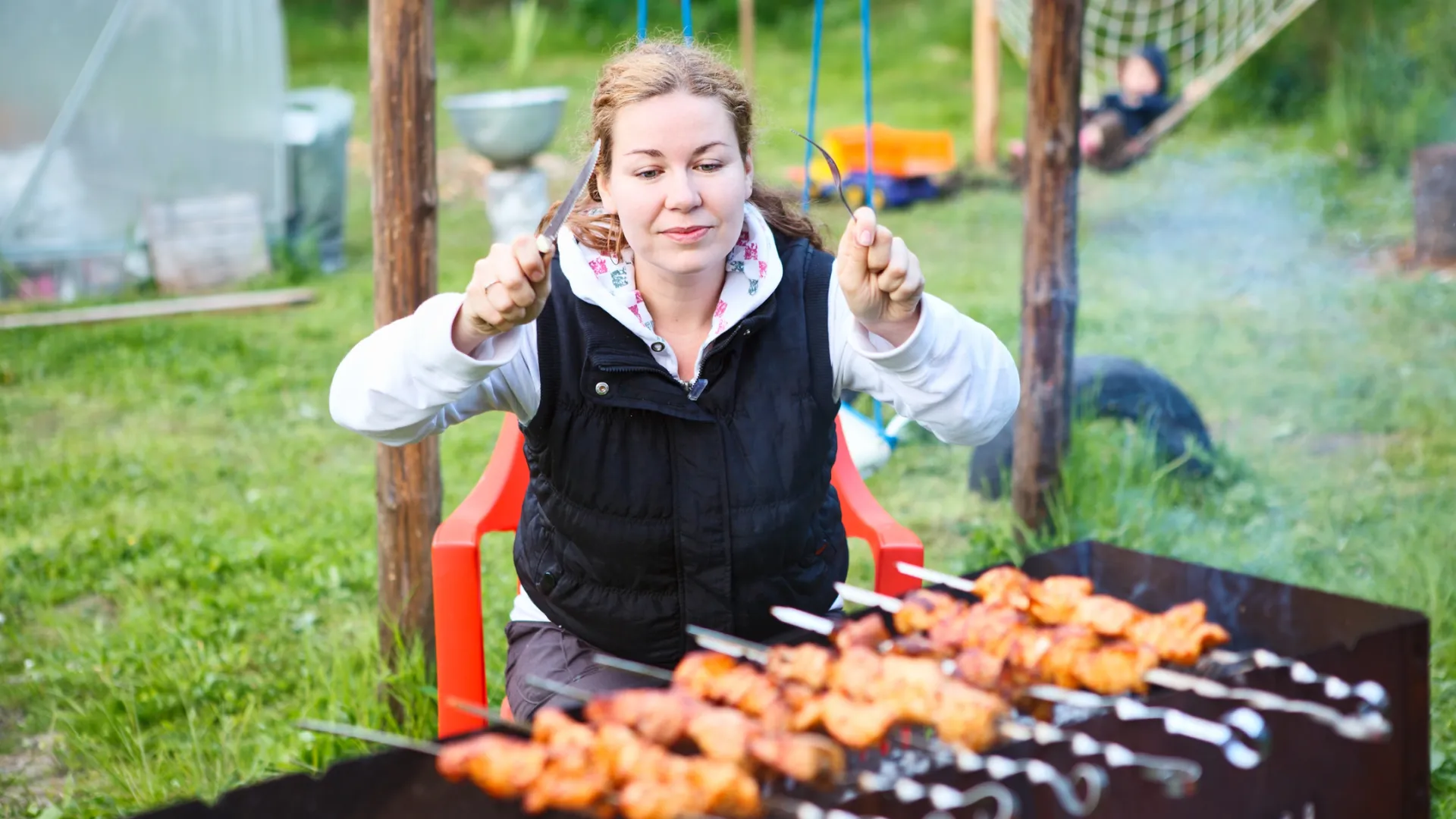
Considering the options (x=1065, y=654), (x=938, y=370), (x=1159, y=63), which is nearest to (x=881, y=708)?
(x=1065, y=654)

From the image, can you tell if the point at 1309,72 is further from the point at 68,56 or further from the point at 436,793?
the point at 436,793

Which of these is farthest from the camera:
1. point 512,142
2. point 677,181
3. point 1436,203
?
point 512,142

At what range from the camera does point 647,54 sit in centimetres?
253

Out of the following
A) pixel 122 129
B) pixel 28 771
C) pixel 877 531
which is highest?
pixel 122 129

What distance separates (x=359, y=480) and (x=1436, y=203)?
526 centimetres

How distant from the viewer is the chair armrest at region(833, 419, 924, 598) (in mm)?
2826

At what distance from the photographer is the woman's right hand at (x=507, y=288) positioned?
2.12 metres

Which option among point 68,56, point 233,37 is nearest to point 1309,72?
point 233,37

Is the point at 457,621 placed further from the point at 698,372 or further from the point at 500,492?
the point at 698,372

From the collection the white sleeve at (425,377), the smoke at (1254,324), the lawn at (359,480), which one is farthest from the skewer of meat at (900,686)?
the smoke at (1254,324)

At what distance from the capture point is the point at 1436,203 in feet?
22.5

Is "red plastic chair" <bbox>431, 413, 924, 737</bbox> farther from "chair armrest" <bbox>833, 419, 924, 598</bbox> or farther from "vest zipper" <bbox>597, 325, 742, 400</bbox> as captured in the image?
"vest zipper" <bbox>597, 325, 742, 400</bbox>

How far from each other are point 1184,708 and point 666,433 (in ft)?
3.34

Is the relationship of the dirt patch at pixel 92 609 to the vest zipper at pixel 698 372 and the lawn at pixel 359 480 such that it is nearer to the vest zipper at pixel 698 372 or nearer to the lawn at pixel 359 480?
the lawn at pixel 359 480
